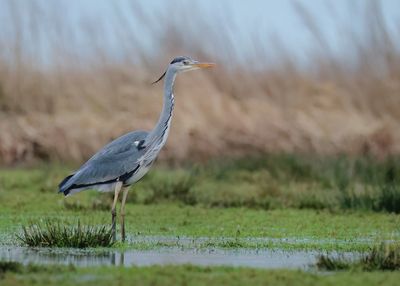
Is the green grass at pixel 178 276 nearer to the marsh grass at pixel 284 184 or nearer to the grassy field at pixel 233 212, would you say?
the grassy field at pixel 233 212

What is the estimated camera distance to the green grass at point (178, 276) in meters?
7.21

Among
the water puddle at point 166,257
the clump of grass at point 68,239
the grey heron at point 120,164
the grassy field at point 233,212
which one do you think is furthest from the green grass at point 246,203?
the grey heron at point 120,164

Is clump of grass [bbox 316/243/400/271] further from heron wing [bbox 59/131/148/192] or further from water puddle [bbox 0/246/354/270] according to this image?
heron wing [bbox 59/131/148/192]

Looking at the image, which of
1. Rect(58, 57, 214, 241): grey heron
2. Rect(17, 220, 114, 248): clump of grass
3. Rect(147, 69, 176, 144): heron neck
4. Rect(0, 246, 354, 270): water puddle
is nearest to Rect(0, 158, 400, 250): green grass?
Rect(17, 220, 114, 248): clump of grass

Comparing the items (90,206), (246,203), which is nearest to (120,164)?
(90,206)

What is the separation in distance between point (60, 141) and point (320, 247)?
36.0 feet

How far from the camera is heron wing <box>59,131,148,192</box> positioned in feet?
34.6

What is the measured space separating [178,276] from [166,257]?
55.1 inches

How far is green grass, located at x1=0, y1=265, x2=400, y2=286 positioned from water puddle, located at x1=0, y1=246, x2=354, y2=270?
459 mm

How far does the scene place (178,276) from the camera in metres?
7.48

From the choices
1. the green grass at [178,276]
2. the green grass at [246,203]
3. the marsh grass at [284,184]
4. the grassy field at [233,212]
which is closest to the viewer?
the green grass at [178,276]

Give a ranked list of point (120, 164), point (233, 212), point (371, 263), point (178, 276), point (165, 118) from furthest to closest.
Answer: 1. point (233, 212)
2. point (165, 118)
3. point (120, 164)
4. point (371, 263)
5. point (178, 276)

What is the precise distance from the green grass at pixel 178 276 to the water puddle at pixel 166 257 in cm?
46

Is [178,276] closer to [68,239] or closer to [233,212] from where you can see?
[68,239]
